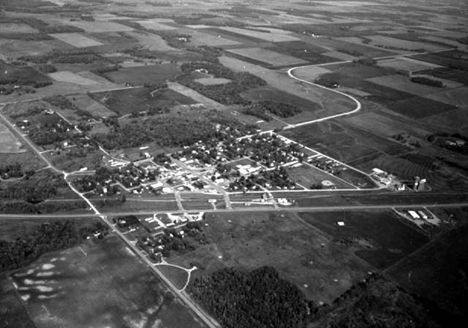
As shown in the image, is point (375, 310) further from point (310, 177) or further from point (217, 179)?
point (217, 179)

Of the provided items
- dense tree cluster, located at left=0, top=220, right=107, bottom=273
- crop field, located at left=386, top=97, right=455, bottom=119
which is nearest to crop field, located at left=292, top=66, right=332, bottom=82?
crop field, located at left=386, top=97, right=455, bottom=119

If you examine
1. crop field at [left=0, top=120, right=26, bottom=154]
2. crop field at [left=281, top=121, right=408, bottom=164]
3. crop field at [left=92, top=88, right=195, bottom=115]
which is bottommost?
crop field at [left=0, top=120, right=26, bottom=154]

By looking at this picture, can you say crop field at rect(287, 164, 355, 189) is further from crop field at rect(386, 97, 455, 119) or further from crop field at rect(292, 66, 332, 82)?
crop field at rect(292, 66, 332, 82)

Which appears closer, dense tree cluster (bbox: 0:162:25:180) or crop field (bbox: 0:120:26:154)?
dense tree cluster (bbox: 0:162:25:180)

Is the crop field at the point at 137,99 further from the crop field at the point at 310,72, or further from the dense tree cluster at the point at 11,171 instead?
the crop field at the point at 310,72

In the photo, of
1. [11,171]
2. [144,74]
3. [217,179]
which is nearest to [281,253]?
[217,179]

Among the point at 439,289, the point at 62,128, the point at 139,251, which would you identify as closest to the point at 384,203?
the point at 439,289

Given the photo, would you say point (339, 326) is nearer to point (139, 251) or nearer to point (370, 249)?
point (370, 249)
